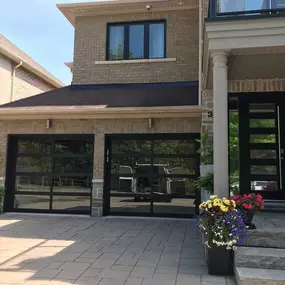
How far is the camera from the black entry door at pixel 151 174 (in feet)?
30.3

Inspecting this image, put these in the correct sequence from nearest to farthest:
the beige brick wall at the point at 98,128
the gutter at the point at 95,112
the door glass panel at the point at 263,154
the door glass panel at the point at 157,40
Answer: the door glass panel at the point at 263,154 → the gutter at the point at 95,112 → the beige brick wall at the point at 98,128 → the door glass panel at the point at 157,40

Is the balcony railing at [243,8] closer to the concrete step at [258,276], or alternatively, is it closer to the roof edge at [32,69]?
the concrete step at [258,276]

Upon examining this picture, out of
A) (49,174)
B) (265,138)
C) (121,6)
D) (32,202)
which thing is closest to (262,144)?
(265,138)

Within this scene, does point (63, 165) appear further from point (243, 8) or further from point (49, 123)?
point (243, 8)

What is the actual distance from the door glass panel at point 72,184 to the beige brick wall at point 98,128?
1.69ft

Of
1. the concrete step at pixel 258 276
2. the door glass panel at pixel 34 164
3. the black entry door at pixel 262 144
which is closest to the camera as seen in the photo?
the concrete step at pixel 258 276

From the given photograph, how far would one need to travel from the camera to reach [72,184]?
32.0 ft

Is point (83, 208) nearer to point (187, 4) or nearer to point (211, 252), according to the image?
point (211, 252)

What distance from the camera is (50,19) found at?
1218cm

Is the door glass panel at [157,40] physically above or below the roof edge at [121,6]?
below

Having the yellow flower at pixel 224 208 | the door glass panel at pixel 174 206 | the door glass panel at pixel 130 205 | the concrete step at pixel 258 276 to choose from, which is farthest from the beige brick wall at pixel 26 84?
the concrete step at pixel 258 276

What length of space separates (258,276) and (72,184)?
6.75 m

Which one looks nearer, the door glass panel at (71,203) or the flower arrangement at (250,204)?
the flower arrangement at (250,204)

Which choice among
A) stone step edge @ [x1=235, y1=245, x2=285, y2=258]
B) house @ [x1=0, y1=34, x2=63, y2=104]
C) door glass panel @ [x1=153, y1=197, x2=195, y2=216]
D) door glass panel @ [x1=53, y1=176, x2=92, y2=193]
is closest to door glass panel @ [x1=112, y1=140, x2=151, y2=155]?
door glass panel @ [x1=53, y1=176, x2=92, y2=193]
